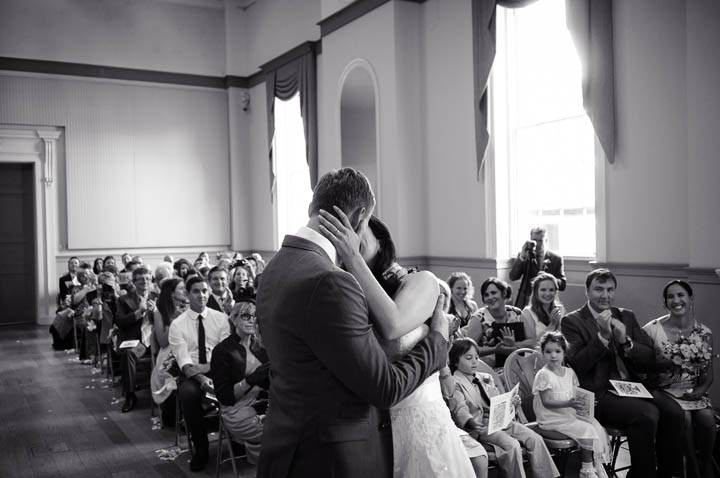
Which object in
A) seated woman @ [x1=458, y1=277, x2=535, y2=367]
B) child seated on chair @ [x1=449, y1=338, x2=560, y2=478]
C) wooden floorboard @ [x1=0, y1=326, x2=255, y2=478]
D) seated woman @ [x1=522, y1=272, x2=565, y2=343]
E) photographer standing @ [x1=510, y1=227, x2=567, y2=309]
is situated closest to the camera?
child seated on chair @ [x1=449, y1=338, x2=560, y2=478]

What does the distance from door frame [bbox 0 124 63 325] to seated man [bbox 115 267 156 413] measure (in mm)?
6070

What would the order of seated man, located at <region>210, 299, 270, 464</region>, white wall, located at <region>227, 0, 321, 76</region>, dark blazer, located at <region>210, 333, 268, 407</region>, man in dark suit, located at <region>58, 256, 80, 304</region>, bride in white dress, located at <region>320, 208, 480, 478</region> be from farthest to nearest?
1. white wall, located at <region>227, 0, 321, 76</region>
2. man in dark suit, located at <region>58, 256, 80, 304</region>
3. dark blazer, located at <region>210, 333, 268, 407</region>
4. seated man, located at <region>210, 299, 270, 464</region>
5. bride in white dress, located at <region>320, 208, 480, 478</region>

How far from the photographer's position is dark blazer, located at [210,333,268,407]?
156 inches

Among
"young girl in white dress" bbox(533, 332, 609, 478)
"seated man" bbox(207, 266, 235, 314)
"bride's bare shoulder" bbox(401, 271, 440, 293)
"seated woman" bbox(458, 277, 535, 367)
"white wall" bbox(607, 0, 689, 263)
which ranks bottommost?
"young girl in white dress" bbox(533, 332, 609, 478)

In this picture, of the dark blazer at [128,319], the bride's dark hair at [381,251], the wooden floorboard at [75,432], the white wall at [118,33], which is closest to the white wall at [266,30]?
the white wall at [118,33]

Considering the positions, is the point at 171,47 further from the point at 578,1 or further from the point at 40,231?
the point at 578,1

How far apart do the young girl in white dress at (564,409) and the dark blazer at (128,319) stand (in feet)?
12.0

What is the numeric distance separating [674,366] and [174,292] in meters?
3.64

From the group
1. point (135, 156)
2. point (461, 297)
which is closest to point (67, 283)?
point (135, 156)

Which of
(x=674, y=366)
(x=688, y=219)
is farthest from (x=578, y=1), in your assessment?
(x=674, y=366)

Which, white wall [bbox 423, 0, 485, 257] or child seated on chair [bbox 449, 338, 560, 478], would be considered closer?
child seated on chair [bbox 449, 338, 560, 478]

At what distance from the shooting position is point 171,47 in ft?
42.1

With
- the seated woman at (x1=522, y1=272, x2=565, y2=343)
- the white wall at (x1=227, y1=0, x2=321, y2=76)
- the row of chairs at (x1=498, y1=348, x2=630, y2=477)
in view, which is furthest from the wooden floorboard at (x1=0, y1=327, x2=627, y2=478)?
the white wall at (x1=227, y1=0, x2=321, y2=76)

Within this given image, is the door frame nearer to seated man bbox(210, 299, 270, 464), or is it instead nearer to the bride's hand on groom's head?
seated man bbox(210, 299, 270, 464)
